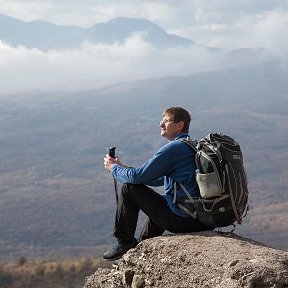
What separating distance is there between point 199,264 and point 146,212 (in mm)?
1188

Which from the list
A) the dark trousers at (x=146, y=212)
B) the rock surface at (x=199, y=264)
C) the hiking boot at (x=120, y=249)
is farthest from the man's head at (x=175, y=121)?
the hiking boot at (x=120, y=249)

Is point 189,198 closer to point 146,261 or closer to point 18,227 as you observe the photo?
point 146,261

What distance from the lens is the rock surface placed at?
573cm

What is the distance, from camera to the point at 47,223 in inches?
5207

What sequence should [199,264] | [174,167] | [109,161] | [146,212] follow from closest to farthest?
1. [199,264]
2. [174,167]
3. [146,212]
4. [109,161]

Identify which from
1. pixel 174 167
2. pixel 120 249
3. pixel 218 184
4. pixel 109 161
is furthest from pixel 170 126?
pixel 120 249

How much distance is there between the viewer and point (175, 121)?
732 centimetres

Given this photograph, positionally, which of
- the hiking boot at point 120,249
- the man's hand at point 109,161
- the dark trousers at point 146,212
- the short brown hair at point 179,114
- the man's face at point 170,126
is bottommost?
the hiking boot at point 120,249

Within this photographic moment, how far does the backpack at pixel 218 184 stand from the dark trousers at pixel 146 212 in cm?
19

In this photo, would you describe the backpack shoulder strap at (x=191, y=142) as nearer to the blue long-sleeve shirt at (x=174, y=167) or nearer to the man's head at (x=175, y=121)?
the blue long-sleeve shirt at (x=174, y=167)

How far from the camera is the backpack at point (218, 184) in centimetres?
665

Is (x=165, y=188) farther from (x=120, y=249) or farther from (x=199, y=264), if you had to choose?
(x=199, y=264)

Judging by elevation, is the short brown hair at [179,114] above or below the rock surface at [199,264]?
above

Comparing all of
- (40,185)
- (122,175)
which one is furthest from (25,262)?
(40,185)
